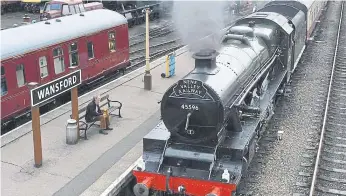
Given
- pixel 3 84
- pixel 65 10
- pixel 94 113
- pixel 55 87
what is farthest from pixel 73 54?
pixel 65 10

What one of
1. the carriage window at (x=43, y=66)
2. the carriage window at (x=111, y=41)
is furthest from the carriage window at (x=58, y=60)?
the carriage window at (x=111, y=41)

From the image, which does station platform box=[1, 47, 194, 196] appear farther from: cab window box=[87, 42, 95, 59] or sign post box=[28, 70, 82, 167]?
cab window box=[87, 42, 95, 59]

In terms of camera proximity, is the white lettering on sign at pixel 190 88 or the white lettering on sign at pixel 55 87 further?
the white lettering on sign at pixel 55 87

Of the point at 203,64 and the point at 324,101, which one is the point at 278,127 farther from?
the point at 203,64

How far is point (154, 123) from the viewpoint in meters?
11.4

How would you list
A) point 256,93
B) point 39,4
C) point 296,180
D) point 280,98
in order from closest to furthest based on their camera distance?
point 296,180
point 256,93
point 280,98
point 39,4

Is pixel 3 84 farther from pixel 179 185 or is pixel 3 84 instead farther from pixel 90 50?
pixel 179 185

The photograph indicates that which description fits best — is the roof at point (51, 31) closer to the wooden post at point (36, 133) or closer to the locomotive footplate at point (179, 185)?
the wooden post at point (36, 133)

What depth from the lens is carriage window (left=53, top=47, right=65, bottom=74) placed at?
1246 cm

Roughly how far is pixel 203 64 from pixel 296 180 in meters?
2.96

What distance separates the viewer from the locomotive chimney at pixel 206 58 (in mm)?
7898

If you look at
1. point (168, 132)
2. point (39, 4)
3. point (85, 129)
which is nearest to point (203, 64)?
point (168, 132)

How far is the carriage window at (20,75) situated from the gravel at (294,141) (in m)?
6.04

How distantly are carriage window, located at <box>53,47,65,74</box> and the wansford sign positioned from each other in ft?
9.74
